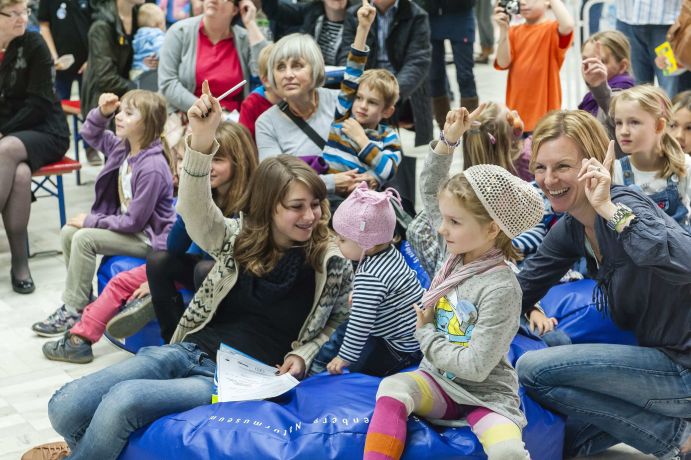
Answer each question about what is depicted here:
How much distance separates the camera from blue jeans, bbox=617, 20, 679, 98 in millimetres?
6168

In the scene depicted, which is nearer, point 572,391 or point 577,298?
point 572,391

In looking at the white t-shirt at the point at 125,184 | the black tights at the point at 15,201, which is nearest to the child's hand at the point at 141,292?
the white t-shirt at the point at 125,184

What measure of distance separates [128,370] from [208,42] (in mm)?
2817

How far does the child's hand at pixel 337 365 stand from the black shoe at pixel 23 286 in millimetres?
2466

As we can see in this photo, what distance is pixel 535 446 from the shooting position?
10.5 ft

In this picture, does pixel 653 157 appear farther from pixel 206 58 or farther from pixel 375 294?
pixel 206 58

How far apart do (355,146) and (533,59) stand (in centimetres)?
201

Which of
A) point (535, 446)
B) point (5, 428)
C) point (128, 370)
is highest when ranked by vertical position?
point (128, 370)

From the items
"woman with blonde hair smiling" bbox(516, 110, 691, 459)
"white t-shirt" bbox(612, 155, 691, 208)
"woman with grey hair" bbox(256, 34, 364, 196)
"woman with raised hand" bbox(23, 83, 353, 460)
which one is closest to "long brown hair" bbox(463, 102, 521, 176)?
"white t-shirt" bbox(612, 155, 691, 208)

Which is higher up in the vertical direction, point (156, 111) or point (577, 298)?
point (156, 111)

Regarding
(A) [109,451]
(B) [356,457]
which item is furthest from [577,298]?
(A) [109,451]

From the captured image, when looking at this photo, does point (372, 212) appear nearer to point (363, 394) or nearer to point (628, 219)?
point (363, 394)

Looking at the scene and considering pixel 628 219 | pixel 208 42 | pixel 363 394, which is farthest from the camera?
pixel 208 42

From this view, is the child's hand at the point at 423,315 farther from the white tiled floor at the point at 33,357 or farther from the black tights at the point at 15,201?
the black tights at the point at 15,201
